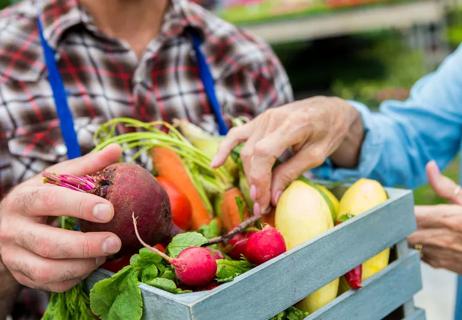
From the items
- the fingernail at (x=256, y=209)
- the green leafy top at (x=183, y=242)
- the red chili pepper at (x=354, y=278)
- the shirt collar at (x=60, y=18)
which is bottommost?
the red chili pepper at (x=354, y=278)

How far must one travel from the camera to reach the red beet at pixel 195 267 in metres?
0.71

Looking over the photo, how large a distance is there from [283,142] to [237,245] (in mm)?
202

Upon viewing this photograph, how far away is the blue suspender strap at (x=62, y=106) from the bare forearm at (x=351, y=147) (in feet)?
1.66

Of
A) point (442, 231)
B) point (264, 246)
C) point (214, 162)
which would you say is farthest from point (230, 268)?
point (442, 231)

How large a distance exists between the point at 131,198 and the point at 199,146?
332 mm

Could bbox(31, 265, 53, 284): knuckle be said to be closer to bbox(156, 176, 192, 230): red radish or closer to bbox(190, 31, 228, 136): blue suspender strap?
bbox(156, 176, 192, 230): red radish

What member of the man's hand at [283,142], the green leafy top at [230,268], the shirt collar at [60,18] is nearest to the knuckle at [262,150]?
the man's hand at [283,142]

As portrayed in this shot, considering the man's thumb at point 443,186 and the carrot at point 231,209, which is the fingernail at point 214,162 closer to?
the carrot at point 231,209

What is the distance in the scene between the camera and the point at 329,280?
31.6 inches

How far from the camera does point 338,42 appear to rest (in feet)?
15.3

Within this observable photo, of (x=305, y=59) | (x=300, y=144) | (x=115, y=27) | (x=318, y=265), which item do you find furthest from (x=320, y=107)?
(x=305, y=59)

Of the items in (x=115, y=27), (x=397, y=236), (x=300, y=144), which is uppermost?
(x=115, y=27)

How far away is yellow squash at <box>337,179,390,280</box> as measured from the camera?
0.90m

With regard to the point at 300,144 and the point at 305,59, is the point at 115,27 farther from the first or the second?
the point at 305,59
